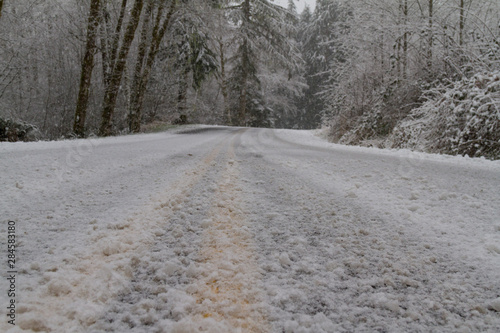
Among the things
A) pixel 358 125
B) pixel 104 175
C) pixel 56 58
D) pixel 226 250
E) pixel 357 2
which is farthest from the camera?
pixel 56 58

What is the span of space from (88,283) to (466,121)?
5935 millimetres

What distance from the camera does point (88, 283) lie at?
2.70 ft

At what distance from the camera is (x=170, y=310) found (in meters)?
0.73

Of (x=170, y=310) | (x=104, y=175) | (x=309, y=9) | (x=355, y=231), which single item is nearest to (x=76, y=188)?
(x=104, y=175)

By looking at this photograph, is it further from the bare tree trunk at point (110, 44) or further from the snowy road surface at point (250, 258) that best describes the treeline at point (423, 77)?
the bare tree trunk at point (110, 44)

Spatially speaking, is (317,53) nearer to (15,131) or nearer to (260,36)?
(260,36)

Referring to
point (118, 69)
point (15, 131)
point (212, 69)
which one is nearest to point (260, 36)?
point (212, 69)

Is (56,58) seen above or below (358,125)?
above

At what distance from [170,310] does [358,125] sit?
31.7 ft

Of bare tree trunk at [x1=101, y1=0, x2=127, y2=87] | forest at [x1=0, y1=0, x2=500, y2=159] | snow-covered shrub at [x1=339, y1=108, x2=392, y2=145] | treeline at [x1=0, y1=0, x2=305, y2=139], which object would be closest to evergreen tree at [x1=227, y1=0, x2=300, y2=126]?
forest at [x1=0, y1=0, x2=500, y2=159]

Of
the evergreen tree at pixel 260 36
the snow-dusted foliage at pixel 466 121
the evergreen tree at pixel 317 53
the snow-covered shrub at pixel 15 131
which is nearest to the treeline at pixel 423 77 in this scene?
the snow-dusted foliage at pixel 466 121

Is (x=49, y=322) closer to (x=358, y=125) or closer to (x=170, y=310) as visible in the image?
(x=170, y=310)

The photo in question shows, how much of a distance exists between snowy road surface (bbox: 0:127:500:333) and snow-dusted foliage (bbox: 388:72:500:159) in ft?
11.2

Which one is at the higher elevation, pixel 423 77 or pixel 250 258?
pixel 423 77
